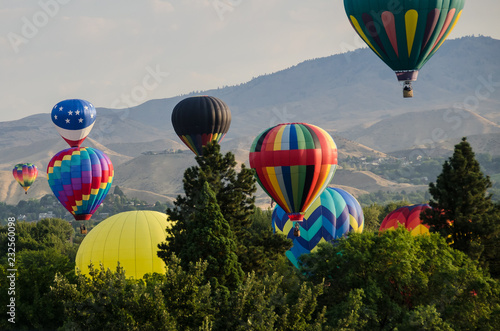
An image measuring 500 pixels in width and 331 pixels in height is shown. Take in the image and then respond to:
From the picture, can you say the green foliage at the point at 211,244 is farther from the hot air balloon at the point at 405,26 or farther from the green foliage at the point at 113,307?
the hot air balloon at the point at 405,26

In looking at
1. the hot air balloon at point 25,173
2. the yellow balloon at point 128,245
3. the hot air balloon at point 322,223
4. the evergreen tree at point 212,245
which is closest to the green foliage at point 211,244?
the evergreen tree at point 212,245

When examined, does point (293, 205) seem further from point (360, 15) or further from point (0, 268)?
point (0, 268)

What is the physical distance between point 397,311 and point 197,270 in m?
8.65

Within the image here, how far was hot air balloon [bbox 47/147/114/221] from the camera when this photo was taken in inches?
2224

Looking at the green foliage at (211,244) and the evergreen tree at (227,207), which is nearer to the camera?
the green foliage at (211,244)

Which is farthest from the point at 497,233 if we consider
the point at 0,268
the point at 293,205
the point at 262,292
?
the point at 0,268

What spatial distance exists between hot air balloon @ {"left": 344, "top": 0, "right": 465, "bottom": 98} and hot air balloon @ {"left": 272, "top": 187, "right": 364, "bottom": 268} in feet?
51.4

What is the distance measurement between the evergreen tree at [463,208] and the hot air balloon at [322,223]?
13.9 meters

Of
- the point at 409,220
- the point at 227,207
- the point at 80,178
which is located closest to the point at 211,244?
the point at 227,207

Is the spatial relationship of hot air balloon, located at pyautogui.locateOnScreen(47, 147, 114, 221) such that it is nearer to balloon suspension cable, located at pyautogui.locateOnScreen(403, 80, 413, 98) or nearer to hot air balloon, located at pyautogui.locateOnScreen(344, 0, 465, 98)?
hot air balloon, located at pyautogui.locateOnScreen(344, 0, 465, 98)

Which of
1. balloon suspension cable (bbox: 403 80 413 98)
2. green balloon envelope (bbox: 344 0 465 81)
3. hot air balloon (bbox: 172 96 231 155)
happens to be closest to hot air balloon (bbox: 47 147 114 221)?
hot air balloon (bbox: 172 96 231 155)

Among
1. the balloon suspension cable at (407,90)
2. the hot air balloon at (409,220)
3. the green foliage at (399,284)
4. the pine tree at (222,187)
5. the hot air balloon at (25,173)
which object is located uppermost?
the balloon suspension cable at (407,90)

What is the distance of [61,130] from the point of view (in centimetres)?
6562

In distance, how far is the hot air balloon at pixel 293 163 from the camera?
46625mm
